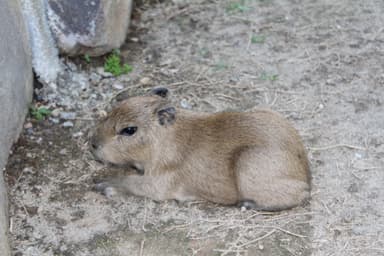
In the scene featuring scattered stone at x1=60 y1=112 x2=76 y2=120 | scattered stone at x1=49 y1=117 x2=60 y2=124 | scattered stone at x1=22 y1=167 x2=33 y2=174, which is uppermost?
scattered stone at x1=60 y1=112 x2=76 y2=120

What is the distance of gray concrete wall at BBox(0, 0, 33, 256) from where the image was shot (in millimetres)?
5770

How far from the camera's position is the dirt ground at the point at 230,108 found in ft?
17.3

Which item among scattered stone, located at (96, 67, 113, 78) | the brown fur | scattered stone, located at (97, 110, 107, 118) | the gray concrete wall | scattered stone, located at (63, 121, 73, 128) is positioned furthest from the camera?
scattered stone, located at (96, 67, 113, 78)

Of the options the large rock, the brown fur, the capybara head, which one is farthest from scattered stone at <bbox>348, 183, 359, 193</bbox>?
the large rock

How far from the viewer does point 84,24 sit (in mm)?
6676

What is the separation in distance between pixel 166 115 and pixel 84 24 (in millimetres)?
1792

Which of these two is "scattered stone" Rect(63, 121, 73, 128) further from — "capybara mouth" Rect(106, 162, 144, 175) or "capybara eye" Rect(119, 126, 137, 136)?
"capybara eye" Rect(119, 126, 137, 136)

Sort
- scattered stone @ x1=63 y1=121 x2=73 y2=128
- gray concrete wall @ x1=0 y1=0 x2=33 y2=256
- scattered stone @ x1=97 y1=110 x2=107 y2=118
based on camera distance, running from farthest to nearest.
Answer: scattered stone @ x1=97 y1=110 x2=107 y2=118, scattered stone @ x1=63 y1=121 x2=73 y2=128, gray concrete wall @ x1=0 y1=0 x2=33 y2=256

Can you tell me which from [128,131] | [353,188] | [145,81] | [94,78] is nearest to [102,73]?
[94,78]

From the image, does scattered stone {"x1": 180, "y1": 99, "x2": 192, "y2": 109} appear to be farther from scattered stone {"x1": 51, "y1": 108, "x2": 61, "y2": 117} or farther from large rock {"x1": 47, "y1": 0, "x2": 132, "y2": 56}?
scattered stone {"x1": 51, "y1": 108, "x2": 61, "y2": 117}

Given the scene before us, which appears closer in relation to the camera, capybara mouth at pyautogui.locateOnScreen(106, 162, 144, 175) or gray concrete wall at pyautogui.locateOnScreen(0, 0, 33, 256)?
capybara mouth at pyautogui.locateOnScreen(106, 162, 144, 175)

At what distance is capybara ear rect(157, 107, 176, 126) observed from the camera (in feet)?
17.5

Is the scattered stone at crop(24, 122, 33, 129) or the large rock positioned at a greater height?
the large rock

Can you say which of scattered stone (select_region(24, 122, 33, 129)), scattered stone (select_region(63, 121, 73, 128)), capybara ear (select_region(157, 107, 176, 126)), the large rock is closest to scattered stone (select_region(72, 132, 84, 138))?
scattered stone (select_region(63, 121, 73, 128))
